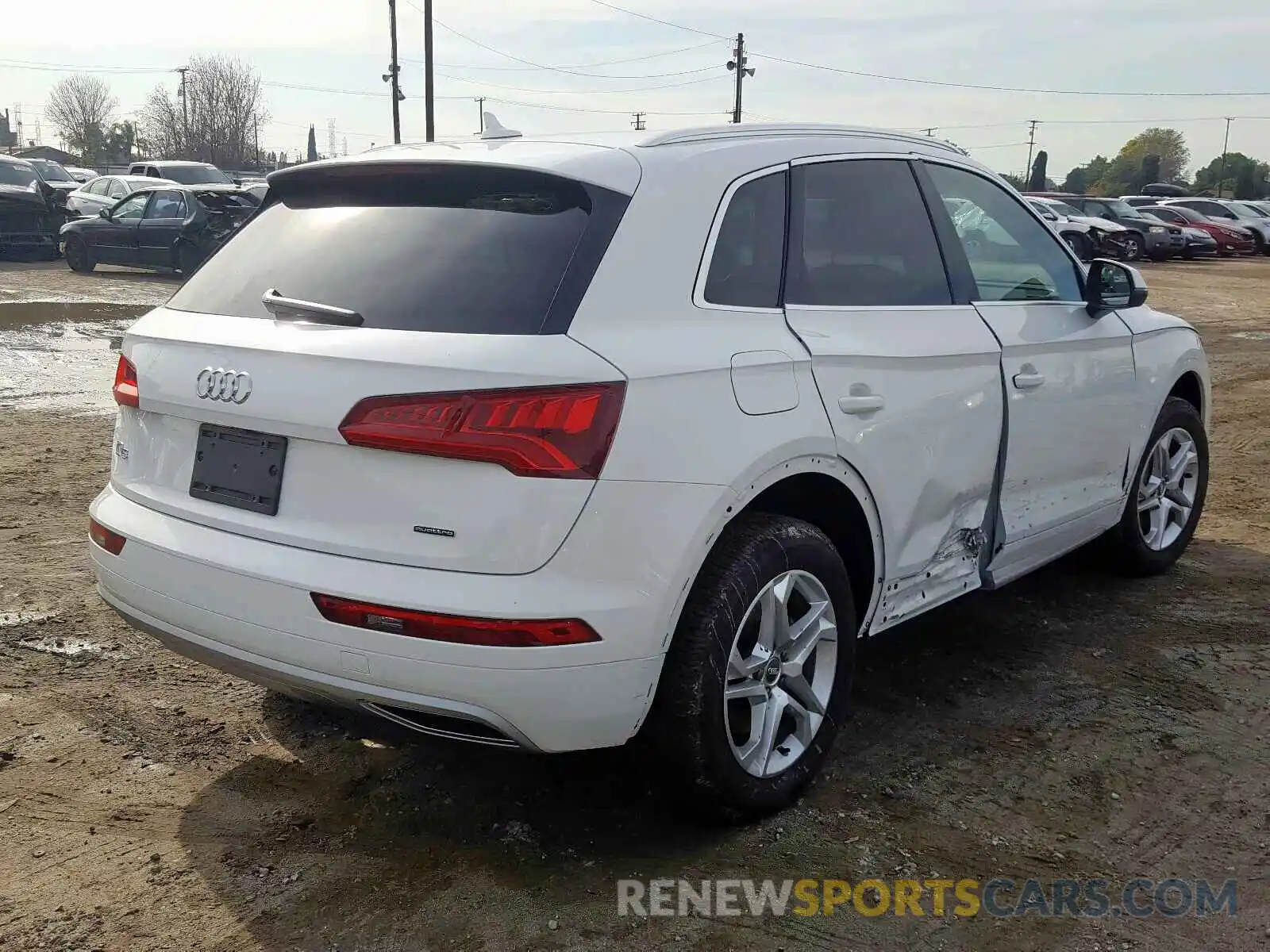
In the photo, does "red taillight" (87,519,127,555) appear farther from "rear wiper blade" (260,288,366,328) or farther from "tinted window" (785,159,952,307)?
"tinted window" (785,159,952,307)

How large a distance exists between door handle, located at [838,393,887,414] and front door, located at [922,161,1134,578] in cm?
78

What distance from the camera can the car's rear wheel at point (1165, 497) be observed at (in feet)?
16.9

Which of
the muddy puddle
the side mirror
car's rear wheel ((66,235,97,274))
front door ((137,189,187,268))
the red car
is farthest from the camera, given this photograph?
the red car

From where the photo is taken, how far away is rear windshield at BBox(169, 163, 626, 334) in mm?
2732

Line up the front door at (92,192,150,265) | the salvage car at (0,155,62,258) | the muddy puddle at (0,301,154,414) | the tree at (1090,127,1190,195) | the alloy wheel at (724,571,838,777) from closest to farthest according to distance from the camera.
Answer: the alloy wheel at (724,571,838,777), the muddy puddle at (0,301,154,414), the front door at (92,192,150,265), the salvage car at (0,155,62,258), the tree at (1090,127,1190,195)

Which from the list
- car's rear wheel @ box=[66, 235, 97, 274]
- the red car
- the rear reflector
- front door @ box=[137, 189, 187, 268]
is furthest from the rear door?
the red car

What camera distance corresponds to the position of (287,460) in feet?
9.09

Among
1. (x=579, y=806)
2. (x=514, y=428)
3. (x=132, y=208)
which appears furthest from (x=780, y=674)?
(x=132, y=208)

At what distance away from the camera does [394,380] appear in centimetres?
261

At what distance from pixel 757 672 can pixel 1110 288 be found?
95.0 inches

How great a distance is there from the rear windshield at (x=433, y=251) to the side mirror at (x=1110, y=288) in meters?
2.34

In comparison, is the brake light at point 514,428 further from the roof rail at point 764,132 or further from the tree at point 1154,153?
the tree at point 1154,153

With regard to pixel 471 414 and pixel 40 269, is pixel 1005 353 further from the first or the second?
pixel 40 269

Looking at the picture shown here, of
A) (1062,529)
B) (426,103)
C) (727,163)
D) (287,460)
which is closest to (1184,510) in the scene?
(1062,529)
